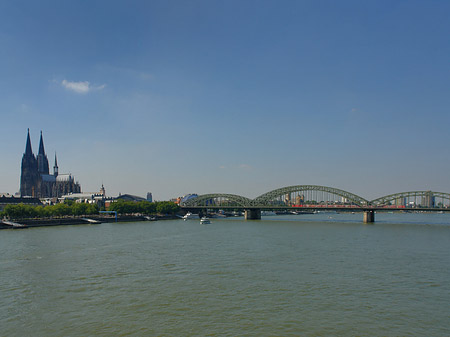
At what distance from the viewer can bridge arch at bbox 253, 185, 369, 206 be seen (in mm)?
96050

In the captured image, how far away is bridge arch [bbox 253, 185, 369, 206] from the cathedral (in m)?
104

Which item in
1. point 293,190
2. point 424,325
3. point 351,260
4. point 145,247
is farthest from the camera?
point 293,190

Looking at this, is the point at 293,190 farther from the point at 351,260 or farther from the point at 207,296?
the point at 207,296

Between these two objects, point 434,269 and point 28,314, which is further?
point 434,269

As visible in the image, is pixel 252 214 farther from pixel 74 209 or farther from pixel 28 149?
pixel 28 149

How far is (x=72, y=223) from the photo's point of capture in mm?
72812

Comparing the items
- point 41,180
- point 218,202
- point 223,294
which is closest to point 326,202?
point 218,202

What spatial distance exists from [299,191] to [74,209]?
2469 inches

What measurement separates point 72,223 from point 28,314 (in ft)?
202

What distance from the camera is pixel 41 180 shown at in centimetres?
16962

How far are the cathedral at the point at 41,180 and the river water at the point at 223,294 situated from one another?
14947 cm

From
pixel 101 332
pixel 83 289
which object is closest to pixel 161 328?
pixel 101 332

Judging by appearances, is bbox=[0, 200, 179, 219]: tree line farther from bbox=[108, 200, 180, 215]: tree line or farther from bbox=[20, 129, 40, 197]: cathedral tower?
bbox=[20, 129, 40, 197]: cathedral tower

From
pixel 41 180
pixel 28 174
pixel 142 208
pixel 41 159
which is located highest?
pixel 41 159
